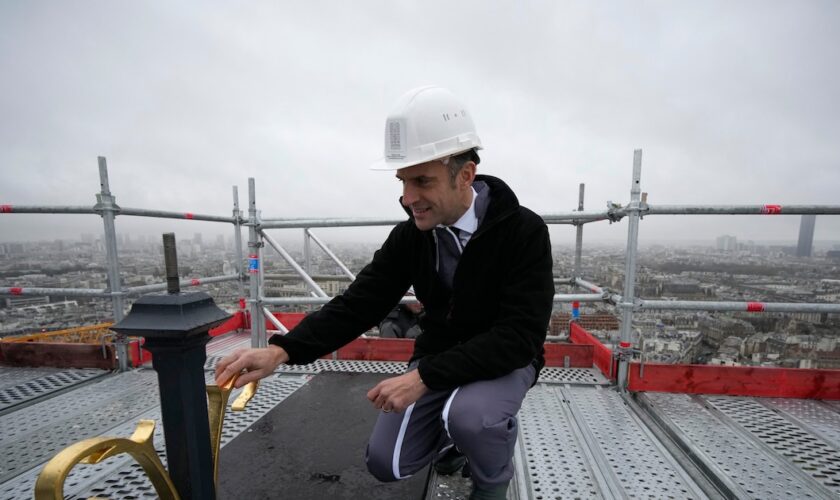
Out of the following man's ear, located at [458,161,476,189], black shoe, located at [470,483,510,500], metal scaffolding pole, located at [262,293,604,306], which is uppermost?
man's ear, located at [458,161,476,189]

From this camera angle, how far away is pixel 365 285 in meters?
1.76

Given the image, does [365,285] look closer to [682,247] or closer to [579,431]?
[579,431]

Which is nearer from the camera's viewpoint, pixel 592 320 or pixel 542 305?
pixel 542 305

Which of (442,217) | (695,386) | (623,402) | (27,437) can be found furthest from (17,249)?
(695,386)

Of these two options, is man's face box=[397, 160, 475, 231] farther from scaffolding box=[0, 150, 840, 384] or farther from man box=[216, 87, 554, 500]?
scaffolding box=[0, 150, 840, 384]

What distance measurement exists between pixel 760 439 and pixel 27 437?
13.5 feet

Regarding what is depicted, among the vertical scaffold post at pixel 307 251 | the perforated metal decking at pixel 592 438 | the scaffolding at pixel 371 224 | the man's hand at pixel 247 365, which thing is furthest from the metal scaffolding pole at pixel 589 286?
the vertical scaffold post at pixel 307 251

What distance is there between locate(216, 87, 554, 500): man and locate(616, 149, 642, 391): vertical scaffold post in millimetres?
1257

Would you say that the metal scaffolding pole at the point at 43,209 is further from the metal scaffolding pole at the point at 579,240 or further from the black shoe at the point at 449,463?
the metal scaffolding pole at the point at 579,240

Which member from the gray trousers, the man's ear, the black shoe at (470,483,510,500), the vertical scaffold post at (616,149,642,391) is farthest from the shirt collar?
the vertical scaffold post at (616,149,642,391)

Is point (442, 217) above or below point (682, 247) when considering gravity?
above

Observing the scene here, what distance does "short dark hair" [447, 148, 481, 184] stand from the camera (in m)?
1.48

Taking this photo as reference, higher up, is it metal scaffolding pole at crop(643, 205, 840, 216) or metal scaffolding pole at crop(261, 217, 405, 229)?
metal scaffolding pole at crop(643, 205, 840, 216)

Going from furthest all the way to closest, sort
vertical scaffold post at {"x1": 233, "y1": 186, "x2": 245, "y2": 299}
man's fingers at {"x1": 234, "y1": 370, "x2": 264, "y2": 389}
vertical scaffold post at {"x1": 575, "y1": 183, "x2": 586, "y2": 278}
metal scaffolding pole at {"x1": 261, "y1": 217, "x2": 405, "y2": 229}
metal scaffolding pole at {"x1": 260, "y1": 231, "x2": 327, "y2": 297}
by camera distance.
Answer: vertical scaffold post at {"x1": 233, "y1": 186, "x2": 245, "y2": 299} < vertical scaffold post at {"x1": 575, "y1": 183, "x2": 586, "y2": 278} < metal scaffolding pole at {"x1": 260, "y1": 231, "x2": 327, "y2": 297} < metal scaffolding pole at {"x1": 261, "y1": 217, "x2": 405, "y2": 229} < man's fingers at {"x1": 234, "y1": 370, "x2": 264, "y2": 389}
